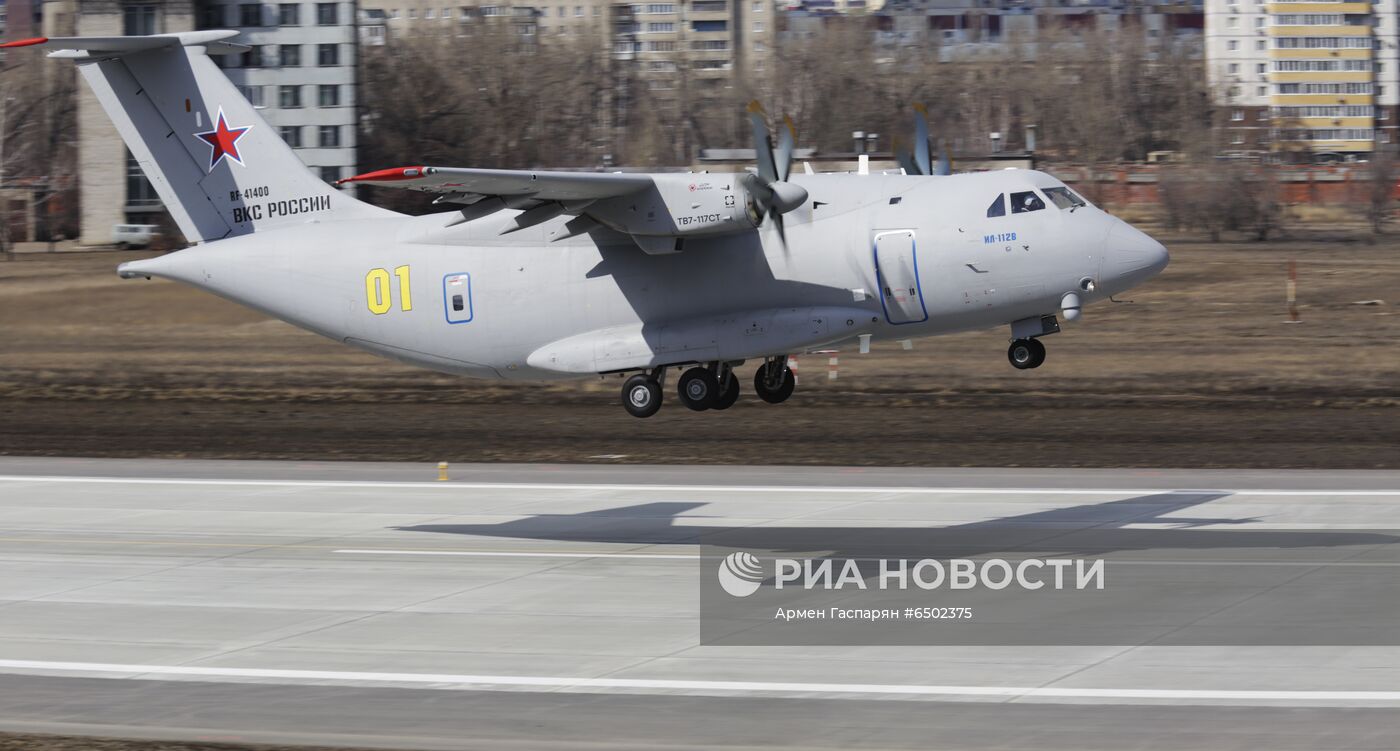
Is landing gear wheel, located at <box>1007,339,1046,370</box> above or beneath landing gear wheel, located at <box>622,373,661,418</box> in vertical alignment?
above

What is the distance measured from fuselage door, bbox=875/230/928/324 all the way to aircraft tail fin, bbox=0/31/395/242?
33.4 ft

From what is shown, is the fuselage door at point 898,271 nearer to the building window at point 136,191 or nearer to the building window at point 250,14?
the building window at point 136,191

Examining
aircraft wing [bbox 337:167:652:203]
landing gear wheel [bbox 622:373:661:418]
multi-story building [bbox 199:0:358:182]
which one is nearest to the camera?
aircraft wing [bbox 337:167:652:203]

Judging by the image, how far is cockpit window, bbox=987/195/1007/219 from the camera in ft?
89.8

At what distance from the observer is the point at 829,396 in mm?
54188

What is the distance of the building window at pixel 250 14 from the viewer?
121125mm

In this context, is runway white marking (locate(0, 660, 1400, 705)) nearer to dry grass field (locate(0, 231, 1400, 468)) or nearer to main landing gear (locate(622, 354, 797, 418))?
main landing gear (locate(622, 354, 797, 418))

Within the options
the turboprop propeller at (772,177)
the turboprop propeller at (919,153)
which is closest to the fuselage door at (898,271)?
the turboprop propeller at (772,177)

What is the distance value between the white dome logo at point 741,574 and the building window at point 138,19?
102011 mm

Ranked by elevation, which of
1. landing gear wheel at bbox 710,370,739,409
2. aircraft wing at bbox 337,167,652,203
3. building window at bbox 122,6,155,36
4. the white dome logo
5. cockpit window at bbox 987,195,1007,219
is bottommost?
the white dome logo

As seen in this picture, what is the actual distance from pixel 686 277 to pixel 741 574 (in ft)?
17.8

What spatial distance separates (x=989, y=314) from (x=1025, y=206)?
1878mm

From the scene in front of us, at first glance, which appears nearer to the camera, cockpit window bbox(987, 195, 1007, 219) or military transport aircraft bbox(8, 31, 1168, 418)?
military transport aircraft bbox(8, 31, 1168, 418)

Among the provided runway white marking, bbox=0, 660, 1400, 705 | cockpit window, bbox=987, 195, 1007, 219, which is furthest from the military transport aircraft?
runway white marking, bbox=0, 660, 1400, 705
